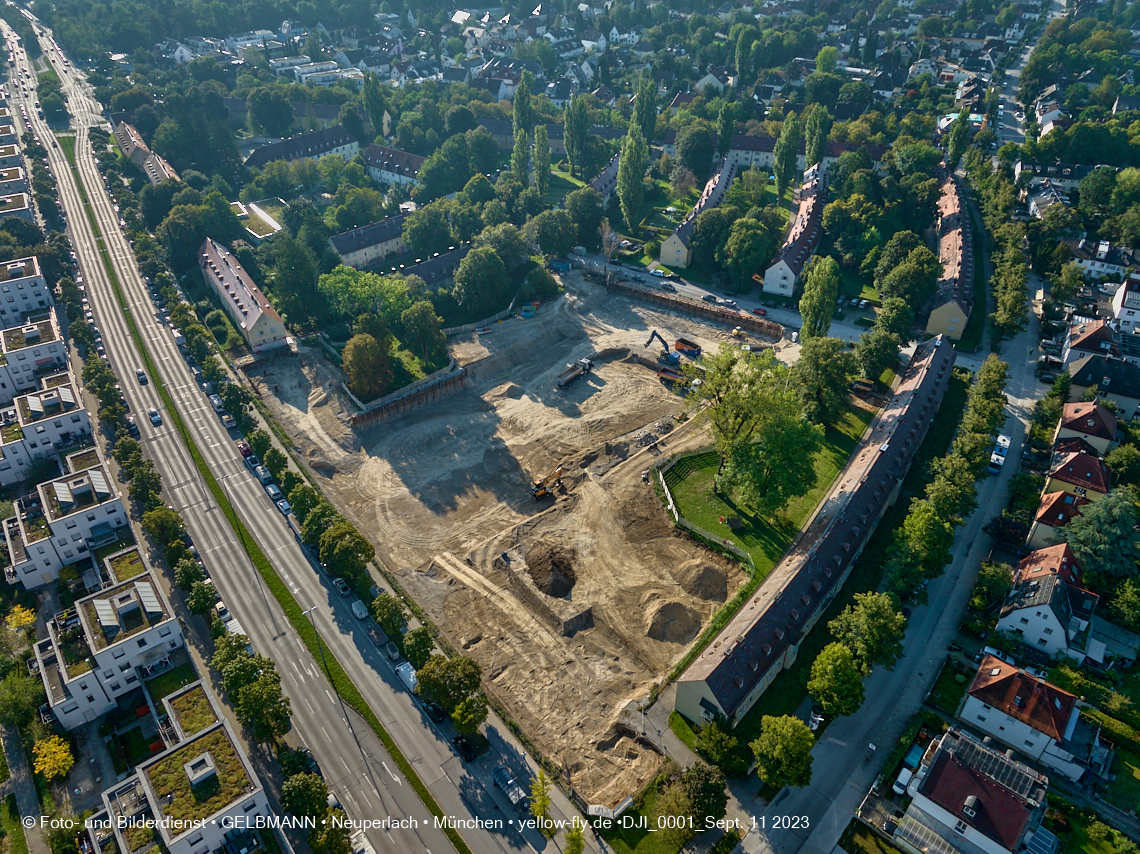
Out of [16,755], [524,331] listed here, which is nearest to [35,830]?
[16,755]

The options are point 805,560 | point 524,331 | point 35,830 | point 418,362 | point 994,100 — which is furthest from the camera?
point 994,100

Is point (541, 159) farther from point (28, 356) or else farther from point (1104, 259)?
point (1104, 259)

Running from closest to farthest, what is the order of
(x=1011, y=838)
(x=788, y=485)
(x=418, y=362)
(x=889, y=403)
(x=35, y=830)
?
(x=1011, y=838) → (x=35, y=830) → (x=788, y=485) → (x=889, y=403) → (x=418, y=362)

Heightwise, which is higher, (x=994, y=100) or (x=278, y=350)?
(x=994, y=100)

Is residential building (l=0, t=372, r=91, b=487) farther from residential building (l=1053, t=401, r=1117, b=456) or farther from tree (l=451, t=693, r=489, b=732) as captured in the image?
residential building (l=1053, t=401, r=1117, b=456)

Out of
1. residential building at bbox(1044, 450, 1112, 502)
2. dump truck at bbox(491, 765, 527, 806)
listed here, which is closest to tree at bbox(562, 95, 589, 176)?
residential building at bbox(1044, 450, 1112, 502)

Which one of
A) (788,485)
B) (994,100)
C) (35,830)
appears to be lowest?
(35,830)

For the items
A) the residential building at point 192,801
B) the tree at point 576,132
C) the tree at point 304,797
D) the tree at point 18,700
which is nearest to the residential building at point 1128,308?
the tree at point 576,132

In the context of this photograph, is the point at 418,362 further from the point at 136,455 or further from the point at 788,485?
the point at 788,485
